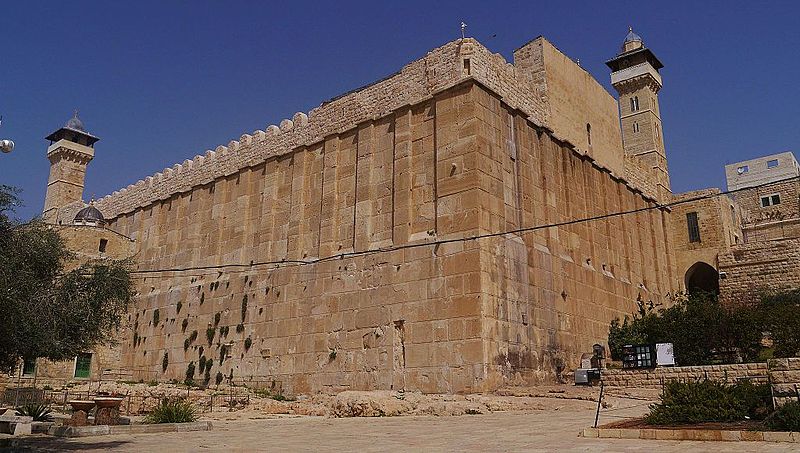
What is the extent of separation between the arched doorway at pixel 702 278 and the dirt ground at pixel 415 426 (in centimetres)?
1561

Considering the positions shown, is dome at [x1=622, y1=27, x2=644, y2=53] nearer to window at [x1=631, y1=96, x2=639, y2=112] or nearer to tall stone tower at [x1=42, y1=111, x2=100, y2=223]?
window at [x1=631, y1=96, x2=639, y2=112]

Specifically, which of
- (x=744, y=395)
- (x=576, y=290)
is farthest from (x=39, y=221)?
(x=576, y=290)

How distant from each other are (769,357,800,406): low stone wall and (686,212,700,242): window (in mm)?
16731

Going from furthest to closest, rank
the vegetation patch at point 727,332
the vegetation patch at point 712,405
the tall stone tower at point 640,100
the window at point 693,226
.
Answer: the tall stone tower at point 640,100 < the window at point 693,226 < the vegetation patch at point 727,332 < the vegetation patch at point 712,405

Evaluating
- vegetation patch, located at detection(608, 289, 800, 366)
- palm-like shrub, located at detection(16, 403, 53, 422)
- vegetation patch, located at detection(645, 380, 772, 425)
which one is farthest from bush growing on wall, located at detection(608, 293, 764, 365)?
palm-like shrub, located at detection(16, 403, 53, 422)

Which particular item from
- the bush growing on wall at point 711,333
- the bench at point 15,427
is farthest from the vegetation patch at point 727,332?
the bench at point 15,427

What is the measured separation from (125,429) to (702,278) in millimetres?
27557

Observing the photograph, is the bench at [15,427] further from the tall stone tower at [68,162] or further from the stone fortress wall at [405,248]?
the tall stone tower at [68,162]

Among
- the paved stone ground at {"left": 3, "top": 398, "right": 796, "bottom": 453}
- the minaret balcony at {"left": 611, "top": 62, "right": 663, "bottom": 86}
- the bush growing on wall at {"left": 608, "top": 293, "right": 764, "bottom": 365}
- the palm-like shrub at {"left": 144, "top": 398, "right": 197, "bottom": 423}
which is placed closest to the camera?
the paved stone ground at {"left": 3, "top": 398, "right": 796, "bottom": 453}

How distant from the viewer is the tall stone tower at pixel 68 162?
42625mm

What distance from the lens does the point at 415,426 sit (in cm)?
1173

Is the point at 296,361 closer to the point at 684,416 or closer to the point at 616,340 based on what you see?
the point at 616,340

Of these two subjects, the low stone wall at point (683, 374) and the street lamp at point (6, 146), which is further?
the low stone wall at point (683, 374)

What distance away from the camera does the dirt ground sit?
27.7 ft
